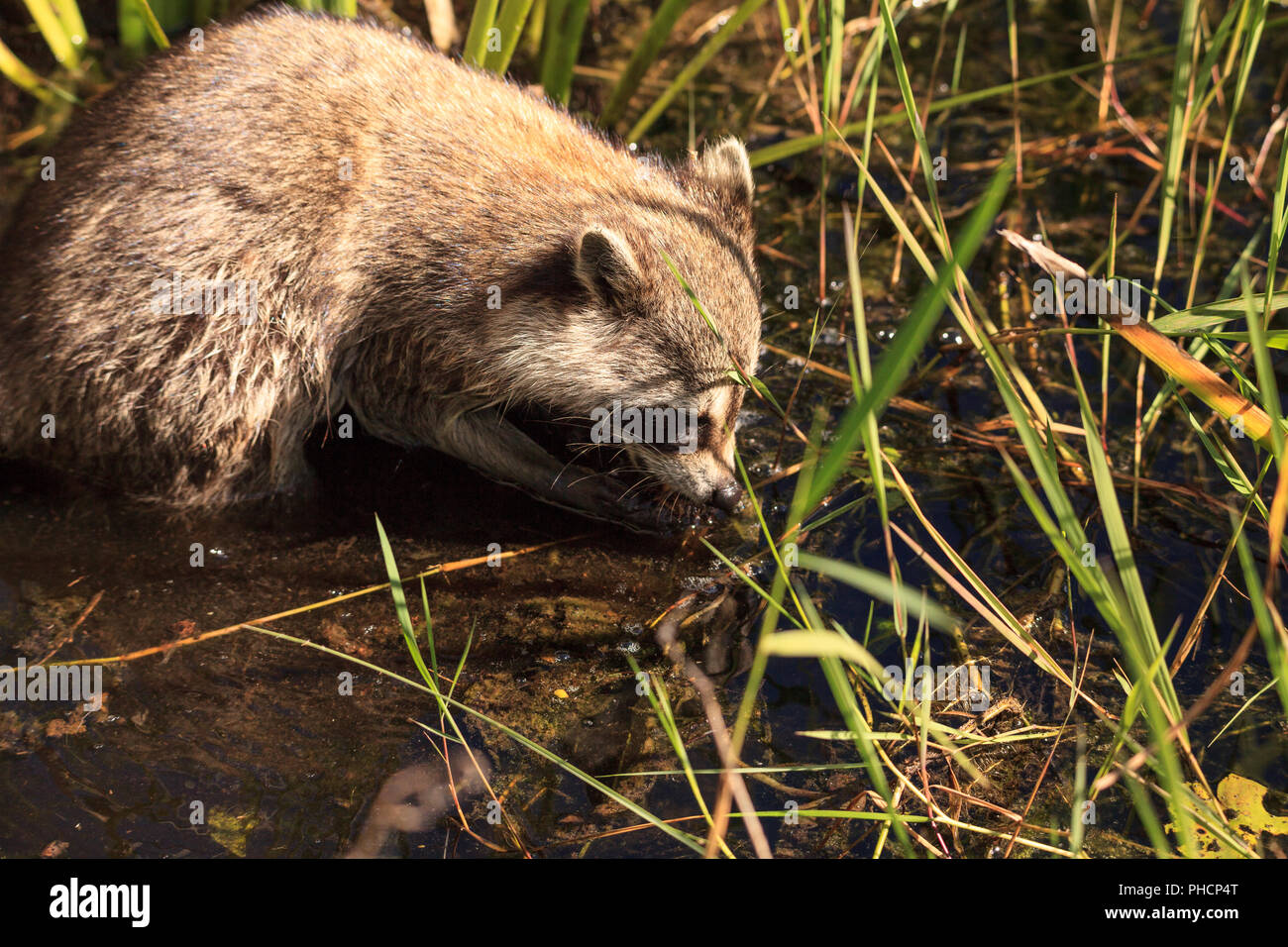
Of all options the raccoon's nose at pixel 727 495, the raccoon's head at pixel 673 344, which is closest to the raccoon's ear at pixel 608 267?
the raccoon's head at pixel 673 344

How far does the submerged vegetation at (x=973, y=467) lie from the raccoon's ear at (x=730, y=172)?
34cm

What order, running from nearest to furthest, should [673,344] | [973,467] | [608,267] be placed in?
[608,267]
[673,344]
[973,467]

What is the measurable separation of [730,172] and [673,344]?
939mm

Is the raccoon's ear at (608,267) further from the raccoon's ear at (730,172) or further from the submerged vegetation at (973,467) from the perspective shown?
the raccoon's ear at (730,172)

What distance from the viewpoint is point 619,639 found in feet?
13.0

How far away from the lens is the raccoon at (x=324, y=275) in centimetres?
414

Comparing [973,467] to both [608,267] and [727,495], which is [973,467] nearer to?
[727,495]

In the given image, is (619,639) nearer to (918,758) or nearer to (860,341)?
(918,758)

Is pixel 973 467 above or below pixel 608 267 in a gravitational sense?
below

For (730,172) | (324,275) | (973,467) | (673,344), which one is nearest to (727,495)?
(673,344)

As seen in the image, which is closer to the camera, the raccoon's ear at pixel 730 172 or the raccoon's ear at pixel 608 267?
the raccoon's ear at pixel 608 267

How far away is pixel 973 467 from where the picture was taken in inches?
181

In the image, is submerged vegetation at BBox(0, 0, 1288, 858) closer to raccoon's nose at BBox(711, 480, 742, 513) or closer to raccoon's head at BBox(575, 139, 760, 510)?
raccoon's nose at BBox(711, 480, 742, 513)

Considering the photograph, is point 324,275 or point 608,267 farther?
point 324,275
